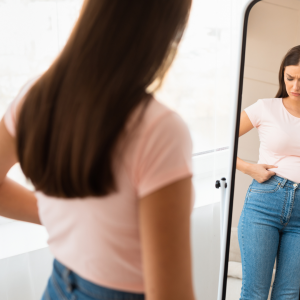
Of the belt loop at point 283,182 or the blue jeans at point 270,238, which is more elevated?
the belt loop at point 283,182

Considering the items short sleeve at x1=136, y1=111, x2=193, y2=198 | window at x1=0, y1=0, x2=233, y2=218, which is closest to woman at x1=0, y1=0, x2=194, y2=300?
short sleeve at x1=136, y1=111, x2=193, y2=198

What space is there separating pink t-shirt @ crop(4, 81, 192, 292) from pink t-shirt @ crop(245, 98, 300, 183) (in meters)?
0.77

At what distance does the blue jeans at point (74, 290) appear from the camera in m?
0.50

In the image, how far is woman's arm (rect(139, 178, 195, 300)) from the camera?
16.1 inches

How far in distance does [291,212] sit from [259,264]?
0.78ft

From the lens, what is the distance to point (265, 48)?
1126mm

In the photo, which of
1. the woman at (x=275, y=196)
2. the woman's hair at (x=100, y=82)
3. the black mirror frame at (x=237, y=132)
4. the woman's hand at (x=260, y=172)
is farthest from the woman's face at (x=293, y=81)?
the woman's hair at (x=100, y=82)

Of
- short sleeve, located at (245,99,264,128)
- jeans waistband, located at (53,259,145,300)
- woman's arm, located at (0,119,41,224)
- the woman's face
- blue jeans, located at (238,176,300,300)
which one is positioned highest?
the woman's face

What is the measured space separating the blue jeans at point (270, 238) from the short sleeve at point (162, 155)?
2.68 ft

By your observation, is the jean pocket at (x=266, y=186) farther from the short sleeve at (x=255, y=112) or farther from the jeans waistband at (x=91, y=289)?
the jeans waistband at (x=91, y=289)

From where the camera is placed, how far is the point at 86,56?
1.39 ft

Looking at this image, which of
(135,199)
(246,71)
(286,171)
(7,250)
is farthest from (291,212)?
(7,250)

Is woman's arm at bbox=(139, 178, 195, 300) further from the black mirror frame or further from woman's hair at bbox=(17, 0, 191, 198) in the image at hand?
the black mirror frame

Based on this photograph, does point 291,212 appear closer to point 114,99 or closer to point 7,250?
point 114,99
